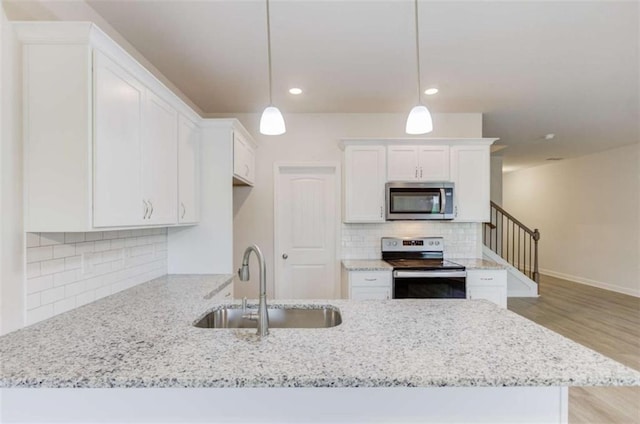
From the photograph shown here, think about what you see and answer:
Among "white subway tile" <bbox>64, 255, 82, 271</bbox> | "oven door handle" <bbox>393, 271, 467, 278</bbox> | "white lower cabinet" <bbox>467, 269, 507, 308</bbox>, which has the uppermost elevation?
"white subway tile" <bbox>64, 255, 82, 271</bbox>

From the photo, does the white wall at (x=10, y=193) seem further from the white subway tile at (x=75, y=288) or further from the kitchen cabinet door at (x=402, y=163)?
the kitchen cabinet door at (x=402, y=163)

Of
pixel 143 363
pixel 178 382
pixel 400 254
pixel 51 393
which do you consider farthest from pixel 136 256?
pixel 400 254

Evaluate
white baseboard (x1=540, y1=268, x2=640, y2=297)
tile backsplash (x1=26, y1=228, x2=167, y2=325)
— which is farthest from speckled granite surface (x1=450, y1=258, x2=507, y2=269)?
white baseboard (x1=540, y1=268, x2=640, y2=297)

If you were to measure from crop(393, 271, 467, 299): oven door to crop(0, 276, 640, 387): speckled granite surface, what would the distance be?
163cm

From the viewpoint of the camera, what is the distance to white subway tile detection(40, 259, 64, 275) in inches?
63.0

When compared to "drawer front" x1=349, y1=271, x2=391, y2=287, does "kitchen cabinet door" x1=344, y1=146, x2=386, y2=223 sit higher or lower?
higher

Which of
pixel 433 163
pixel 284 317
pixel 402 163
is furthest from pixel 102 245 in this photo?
pixel 433 163

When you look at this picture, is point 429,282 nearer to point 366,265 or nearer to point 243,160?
point 366,265

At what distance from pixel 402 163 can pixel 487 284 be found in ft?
5.13

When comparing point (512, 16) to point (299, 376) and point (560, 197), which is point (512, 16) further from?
point (560, 197)

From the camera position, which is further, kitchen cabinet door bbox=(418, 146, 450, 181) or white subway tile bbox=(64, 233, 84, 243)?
kitchen cabinet door bbox=(418, 146, 450, 181)

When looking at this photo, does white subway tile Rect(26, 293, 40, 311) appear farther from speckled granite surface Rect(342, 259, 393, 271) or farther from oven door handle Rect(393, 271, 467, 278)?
oven door handle Rect(393, 271, 467, 278)

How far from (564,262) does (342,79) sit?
6.95 metres

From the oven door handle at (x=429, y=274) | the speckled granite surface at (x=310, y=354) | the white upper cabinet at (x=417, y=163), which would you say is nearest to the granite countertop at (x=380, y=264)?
the oven door handle at (x=429, y=274)
